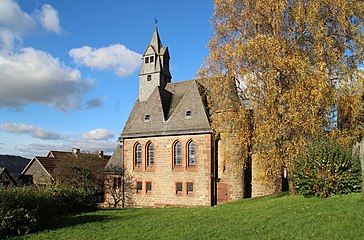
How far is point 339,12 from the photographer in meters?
16.0

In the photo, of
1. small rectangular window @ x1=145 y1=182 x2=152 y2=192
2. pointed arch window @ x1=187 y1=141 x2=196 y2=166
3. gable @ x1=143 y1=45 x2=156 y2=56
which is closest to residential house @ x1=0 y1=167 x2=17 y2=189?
small rectangular window @ x1=145 y1=182 x2=152 y2=192

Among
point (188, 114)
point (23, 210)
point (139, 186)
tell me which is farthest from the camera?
point (139, 186)

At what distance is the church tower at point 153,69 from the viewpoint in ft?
119

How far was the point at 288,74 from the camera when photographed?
15.8m

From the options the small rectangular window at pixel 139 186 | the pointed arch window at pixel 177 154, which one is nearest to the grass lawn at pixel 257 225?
the pointed arch window at pixel 177 154

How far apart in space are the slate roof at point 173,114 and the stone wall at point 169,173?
0.67m

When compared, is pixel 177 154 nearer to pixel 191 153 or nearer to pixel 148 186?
pixel 191 153

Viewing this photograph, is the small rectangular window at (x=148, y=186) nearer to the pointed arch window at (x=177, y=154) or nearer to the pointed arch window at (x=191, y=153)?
the pointed arch window at (x=177, y=154)

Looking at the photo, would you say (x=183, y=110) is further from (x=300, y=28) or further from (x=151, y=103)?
(x=300, y=28)

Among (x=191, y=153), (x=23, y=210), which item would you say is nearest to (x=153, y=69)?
(x=191, y=153)

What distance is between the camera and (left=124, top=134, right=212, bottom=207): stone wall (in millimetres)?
26844

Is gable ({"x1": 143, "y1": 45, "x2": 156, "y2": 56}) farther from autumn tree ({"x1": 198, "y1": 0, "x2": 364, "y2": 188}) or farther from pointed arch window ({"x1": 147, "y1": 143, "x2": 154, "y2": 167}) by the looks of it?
autumn tree ({"x1": 198, "y1": 0, "x2": 364, "y2": 188})

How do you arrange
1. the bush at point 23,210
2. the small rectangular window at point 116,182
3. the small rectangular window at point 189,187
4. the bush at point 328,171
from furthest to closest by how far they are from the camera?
1. the small rectangular window at point 116,182
2. the small rectangular window at point 189,187
3. the bush at point 328,171
4. the bush at point 23,210

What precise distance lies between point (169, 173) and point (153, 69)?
13029 millimetres
